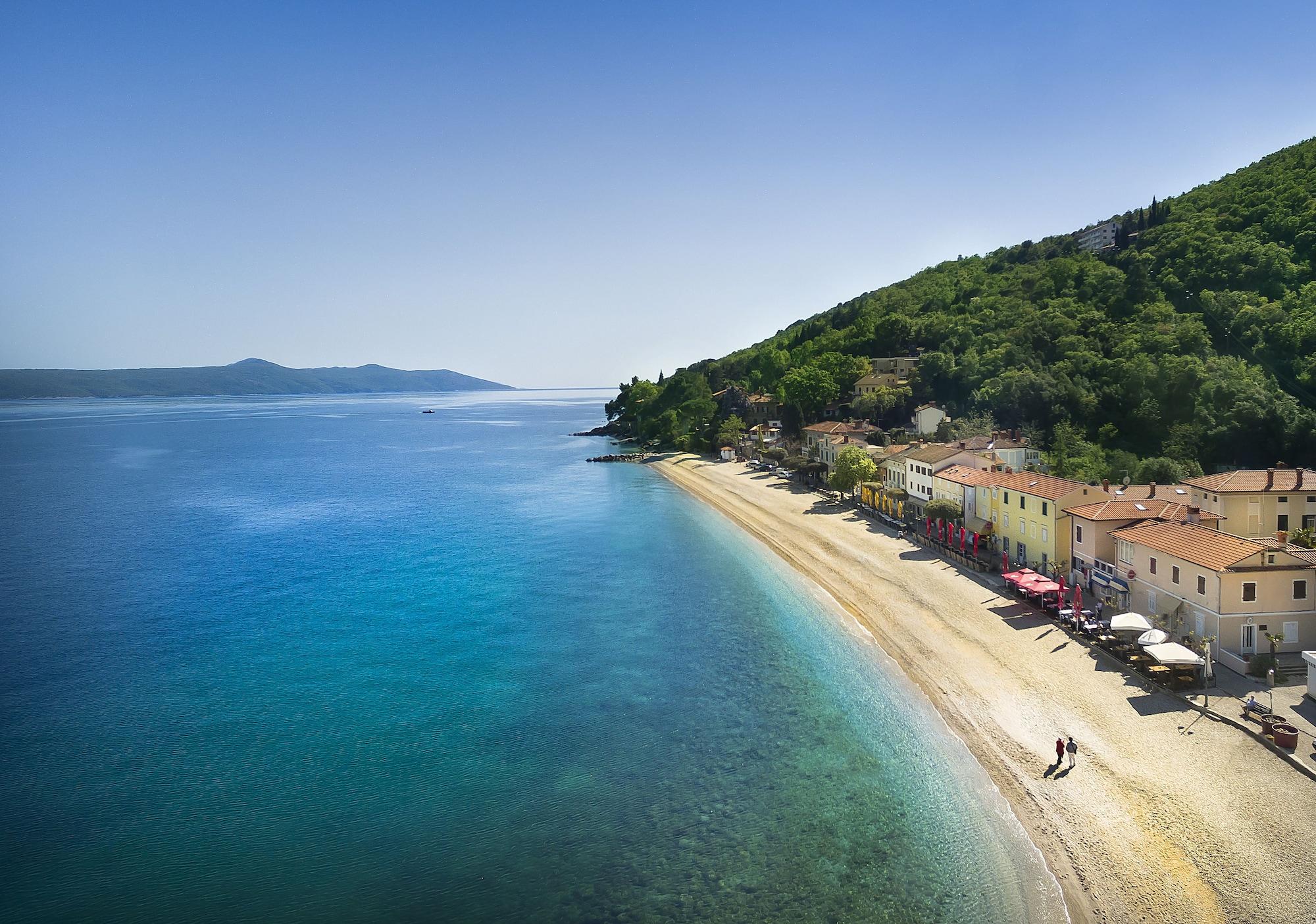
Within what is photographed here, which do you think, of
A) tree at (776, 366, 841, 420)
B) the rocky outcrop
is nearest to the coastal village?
tree at (776, 366, 841, 420)

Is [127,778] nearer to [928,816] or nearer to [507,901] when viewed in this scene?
[507,901]

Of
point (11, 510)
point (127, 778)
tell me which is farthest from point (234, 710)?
point (11, 510)

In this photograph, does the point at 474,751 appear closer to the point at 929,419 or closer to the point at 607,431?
the point at 929,419

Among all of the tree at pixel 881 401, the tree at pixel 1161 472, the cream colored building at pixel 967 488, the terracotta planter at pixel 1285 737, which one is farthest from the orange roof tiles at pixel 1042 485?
the tree at pixel 881 401

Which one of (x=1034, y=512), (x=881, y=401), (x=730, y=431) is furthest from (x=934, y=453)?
(x=730, y=431)

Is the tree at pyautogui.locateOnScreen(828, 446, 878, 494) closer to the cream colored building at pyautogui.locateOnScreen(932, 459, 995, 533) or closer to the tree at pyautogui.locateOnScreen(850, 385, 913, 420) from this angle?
the cream colored building at pyautogui.locateOnScreen(932, 459, 995, 533)

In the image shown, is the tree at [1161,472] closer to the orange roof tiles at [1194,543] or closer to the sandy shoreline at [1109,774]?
the orange roof tiles at [1194,543]
